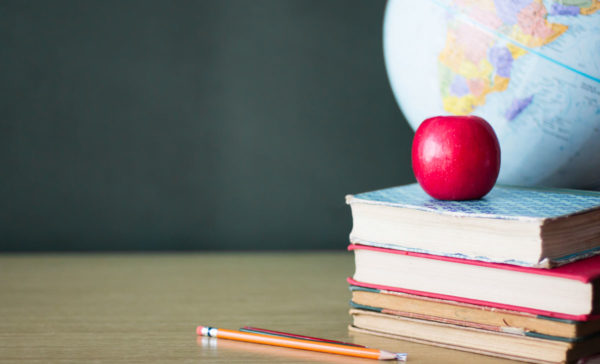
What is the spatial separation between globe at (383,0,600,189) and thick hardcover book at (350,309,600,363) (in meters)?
0.25

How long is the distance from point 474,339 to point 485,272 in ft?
0.26

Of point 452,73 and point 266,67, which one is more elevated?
point 266,67

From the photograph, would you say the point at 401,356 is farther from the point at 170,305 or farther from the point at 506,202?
the point at 170,305

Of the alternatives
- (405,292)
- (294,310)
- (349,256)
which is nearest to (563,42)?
(405,292)

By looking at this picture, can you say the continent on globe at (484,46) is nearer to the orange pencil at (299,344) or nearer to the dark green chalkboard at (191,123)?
the orange pencil at (299,344)

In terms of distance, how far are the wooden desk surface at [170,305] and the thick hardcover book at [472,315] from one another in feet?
0.12

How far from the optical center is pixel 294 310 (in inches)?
40.4

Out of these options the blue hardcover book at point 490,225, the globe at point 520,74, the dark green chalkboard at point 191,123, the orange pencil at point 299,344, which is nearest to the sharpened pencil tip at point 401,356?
the orange pencil at point 299,344

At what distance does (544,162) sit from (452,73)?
0.54 feet

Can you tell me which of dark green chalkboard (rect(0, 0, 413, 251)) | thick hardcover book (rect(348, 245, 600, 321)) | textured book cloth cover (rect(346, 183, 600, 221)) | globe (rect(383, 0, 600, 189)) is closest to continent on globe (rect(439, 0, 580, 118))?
globe (rect(383, 0, 600, 189))

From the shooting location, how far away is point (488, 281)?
794 millimetres

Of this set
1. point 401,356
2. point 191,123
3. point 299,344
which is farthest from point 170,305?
point 191,123

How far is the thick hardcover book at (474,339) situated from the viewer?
0.76 m

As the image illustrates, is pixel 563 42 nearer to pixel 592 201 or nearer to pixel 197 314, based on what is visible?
pixel 592 201
